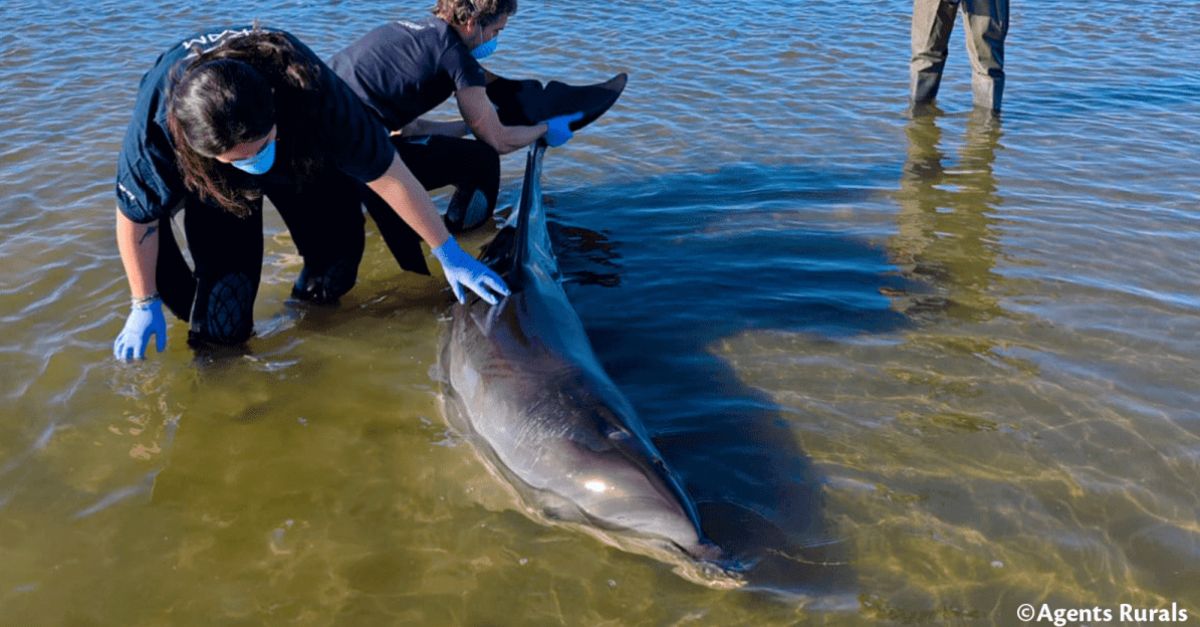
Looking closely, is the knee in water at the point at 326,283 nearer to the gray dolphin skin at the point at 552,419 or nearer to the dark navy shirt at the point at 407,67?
the gray dolphin skin at the point at 552,419

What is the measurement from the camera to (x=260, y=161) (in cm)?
388

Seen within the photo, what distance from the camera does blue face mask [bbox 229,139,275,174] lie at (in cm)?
383

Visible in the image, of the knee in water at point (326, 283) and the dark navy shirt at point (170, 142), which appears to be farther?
the knee in water at point (326, 283)

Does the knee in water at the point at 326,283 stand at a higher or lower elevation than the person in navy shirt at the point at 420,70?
lower

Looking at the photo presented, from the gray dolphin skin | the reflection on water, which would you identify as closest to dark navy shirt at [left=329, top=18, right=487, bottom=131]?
the gray dolphin skin

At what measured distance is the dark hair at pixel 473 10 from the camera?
564 centimetres

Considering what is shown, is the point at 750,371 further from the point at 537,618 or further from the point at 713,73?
the point at 713,73

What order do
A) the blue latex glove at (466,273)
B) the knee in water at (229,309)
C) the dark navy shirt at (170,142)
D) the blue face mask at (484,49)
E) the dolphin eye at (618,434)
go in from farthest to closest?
the blue face mask at (484,49)
the knee in water at (229,309)
the blue latex glove at (466,273)
the dark navy shirt at (170,142)
the dolphin eye at (618,434)

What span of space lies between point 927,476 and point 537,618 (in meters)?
1.93

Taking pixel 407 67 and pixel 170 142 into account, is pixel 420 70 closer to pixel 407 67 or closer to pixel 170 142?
pixel 407 67

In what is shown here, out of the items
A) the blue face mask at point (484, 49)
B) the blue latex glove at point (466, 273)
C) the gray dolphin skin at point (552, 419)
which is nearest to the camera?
the gray dolphin skin at point (552, 419)

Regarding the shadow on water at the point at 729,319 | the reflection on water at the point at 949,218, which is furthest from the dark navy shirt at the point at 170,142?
the reflection on water at the point at 949,218

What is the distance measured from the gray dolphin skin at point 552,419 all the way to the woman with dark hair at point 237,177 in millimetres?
293

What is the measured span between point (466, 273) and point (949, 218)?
4.17 m
